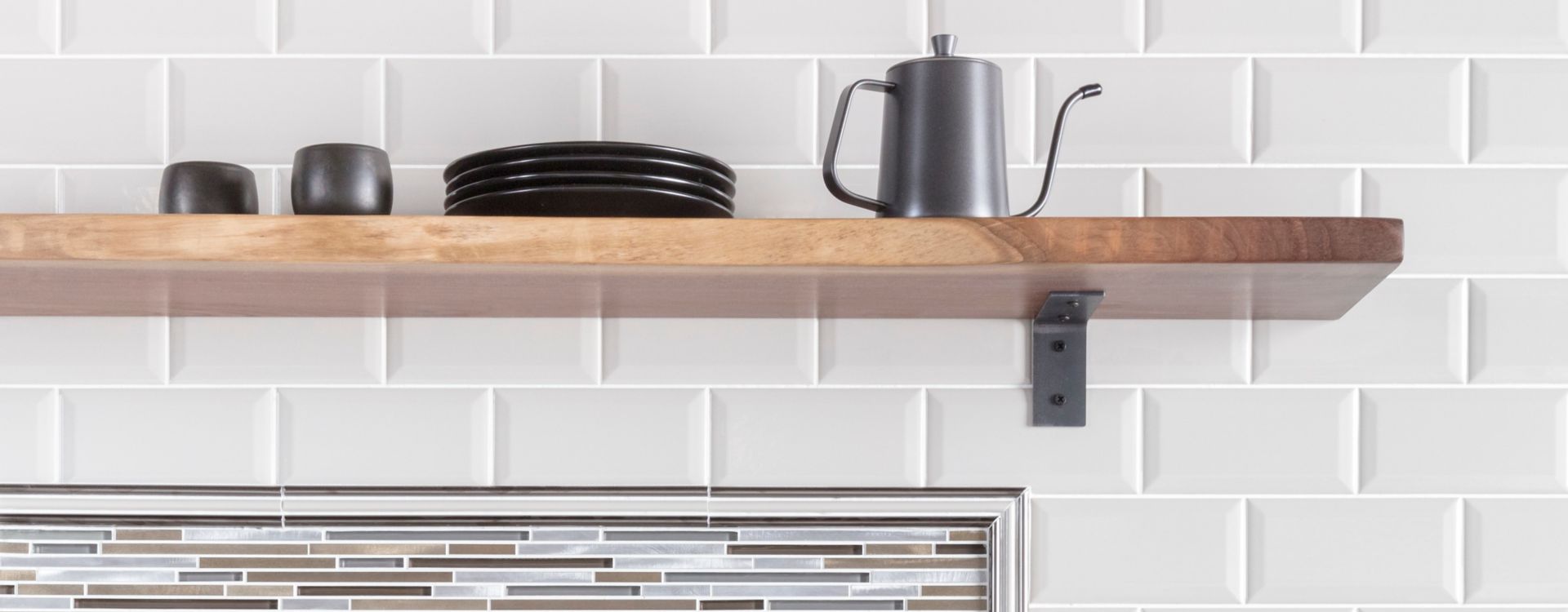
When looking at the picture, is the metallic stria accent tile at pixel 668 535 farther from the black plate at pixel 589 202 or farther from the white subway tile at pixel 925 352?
the black plate at pixel 589 202

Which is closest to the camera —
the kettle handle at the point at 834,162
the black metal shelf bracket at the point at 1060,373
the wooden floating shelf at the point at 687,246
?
the wooden floating shelf at the point at 687,246

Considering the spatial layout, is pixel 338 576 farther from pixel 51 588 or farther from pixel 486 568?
pixel 51 588

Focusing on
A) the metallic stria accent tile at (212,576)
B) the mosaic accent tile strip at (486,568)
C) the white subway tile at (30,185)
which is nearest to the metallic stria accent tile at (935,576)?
the mosaic accent tile strip at (486,568)

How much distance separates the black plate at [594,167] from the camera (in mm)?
788

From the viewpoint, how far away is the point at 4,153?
98 centimetres

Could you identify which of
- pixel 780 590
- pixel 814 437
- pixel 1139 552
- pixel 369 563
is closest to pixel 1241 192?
pixel 1139 552

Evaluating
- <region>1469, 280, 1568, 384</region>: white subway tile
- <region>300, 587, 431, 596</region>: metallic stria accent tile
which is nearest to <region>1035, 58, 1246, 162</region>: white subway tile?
<region>1469, 280, 1568, 384</region>: white subway tile

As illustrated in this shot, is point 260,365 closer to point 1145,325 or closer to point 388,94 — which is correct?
point 388,94

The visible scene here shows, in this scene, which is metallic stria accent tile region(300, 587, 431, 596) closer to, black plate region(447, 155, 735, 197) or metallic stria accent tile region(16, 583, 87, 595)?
metallic stria accent tile region(16, 583, 87, 595)

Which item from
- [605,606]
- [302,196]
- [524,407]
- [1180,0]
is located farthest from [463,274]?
[1180,0]

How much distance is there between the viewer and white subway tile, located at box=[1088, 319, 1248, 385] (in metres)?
0.99

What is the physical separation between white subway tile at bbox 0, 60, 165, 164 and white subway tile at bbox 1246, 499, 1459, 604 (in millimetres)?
1069

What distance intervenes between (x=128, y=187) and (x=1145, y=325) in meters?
0.93

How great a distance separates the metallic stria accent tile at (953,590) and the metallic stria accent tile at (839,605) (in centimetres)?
3
